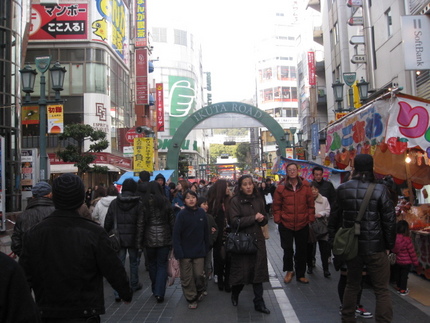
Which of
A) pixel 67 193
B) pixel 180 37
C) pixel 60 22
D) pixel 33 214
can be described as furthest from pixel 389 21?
A: pixel 180 37

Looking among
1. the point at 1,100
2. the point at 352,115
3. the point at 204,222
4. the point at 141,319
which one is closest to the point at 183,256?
the point at 204,222

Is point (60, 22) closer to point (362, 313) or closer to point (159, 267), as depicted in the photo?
point (159, 267)

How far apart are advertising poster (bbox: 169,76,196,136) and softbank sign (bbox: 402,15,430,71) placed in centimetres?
5572

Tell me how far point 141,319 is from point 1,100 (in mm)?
15425

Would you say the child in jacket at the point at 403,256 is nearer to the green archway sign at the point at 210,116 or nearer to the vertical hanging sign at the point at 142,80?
the green archway sign at the point at 210,116

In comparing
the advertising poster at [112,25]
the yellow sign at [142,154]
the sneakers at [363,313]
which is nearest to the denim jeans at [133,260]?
the sneakers at [363,313]

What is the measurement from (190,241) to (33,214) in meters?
2.09

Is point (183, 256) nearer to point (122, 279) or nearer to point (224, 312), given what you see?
point (224, 312)

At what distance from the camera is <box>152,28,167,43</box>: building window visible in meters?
70.5

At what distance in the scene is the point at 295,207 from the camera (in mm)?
6977

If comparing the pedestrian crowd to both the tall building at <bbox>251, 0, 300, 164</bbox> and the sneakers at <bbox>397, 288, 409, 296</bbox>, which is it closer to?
the sneakers at <bbox>397, 288, 409, 296</bbox>

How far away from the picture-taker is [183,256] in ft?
19.7

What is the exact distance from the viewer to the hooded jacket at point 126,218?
664 centimetres

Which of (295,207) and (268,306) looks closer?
(268,306)
